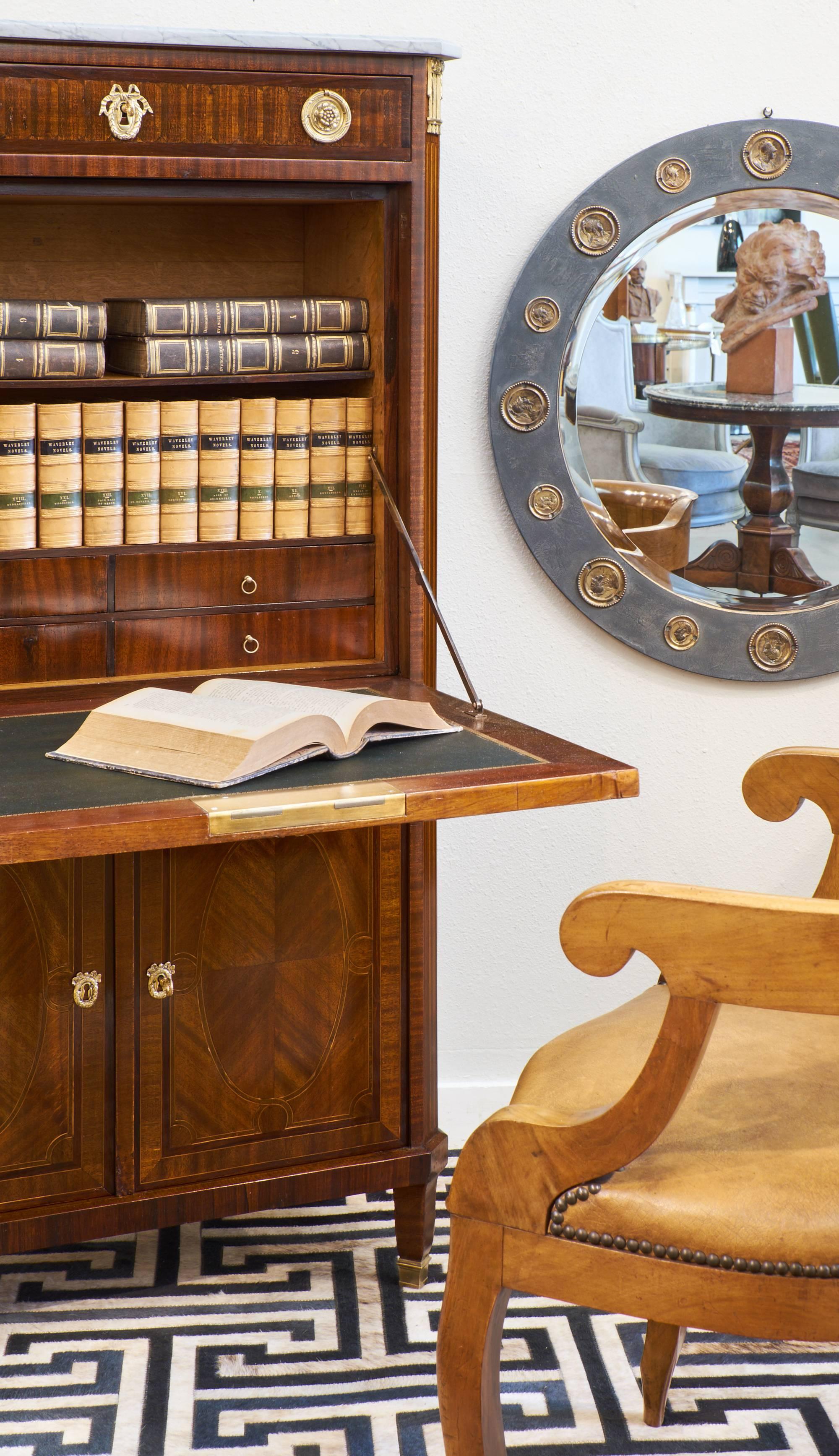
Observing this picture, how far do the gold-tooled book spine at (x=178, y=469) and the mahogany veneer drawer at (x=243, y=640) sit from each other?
5.0 inches

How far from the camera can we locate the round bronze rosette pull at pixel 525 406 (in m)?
2.51

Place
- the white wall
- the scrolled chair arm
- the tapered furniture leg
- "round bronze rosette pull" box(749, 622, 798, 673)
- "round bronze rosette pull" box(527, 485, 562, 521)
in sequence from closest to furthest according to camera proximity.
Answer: the scrolled chair arm < the tapered furniture leg < the white wall < "round bronze rosette pull" box(527, 485, 562, 521) < "round bronze rosette pull" box(749, 622, 798, 673)

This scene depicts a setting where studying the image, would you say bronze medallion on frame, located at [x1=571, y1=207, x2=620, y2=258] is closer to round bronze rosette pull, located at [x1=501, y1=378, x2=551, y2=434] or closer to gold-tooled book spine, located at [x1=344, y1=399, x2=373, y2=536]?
round bronze rosette pull, located at [x1=501, y1=378, x2=551, y2=434]

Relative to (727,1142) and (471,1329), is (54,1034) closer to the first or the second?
(471,1329)

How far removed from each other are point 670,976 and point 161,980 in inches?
37.6

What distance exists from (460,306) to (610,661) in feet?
2.24

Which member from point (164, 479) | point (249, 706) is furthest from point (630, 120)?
point (249, 706)

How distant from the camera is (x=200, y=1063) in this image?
6.74ft

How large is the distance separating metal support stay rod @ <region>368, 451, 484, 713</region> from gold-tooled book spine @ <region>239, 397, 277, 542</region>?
0.15 meters

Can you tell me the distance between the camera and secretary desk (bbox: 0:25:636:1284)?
1820 millimetres

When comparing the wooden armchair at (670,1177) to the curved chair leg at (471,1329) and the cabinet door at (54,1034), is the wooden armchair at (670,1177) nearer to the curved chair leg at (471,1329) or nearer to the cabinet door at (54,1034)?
the curved chair leg at (471,1329)

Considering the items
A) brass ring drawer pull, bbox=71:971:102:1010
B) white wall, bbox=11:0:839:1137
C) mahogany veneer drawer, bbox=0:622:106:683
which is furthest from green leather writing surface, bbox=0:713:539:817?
white wall, bbox=11:0:839:1137

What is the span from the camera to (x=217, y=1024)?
6.73ft

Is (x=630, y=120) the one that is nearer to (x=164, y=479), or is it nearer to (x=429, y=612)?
(x=429, y=612)
